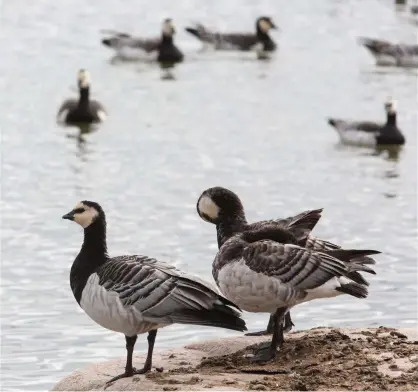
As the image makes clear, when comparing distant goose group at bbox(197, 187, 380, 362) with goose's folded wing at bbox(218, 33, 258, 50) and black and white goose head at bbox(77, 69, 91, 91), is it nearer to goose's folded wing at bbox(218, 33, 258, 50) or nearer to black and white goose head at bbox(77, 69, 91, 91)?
black and white goose head at bbox(77, 69, 91, 91)

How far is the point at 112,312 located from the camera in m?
9.39

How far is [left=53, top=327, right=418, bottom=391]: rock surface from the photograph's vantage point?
343 inches

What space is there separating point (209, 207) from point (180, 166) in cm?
996

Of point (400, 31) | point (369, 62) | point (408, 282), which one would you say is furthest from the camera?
point (400, 31)

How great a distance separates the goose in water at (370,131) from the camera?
23.5 m

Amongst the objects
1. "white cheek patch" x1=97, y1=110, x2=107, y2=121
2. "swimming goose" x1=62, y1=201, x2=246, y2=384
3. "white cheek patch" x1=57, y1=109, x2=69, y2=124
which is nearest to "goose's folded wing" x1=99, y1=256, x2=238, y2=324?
"swimming goose" x1=62, y1=201, x2=246, y2=384

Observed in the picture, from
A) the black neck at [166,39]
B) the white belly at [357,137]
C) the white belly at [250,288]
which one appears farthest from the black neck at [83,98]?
the white belly at [250,288]

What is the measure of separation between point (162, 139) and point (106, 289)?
528 inches

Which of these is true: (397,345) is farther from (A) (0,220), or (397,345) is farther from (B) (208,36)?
(B) (208,36)

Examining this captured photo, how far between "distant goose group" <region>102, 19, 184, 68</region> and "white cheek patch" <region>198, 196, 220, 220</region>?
22.2m

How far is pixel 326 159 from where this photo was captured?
22.2 metres

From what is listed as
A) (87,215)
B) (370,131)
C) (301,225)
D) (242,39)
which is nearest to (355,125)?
(370,131)

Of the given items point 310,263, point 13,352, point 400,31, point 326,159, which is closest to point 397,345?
point 310,263

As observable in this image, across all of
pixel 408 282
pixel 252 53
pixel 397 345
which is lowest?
pixel 252 53
